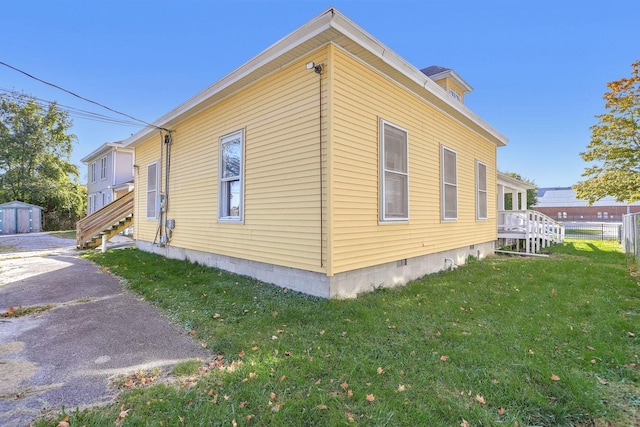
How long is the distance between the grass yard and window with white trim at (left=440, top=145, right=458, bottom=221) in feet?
8.46

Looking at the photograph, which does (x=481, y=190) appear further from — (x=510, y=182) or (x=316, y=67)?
(x=316, y=67)

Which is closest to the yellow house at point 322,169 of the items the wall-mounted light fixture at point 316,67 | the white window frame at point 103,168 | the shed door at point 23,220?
the wall-mounted light fixture at point 316,67

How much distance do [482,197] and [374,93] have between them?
6.40 metres

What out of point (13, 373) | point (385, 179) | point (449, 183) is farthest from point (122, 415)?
point (449, 183)

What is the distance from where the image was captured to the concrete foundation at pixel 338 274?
4551 millimetres

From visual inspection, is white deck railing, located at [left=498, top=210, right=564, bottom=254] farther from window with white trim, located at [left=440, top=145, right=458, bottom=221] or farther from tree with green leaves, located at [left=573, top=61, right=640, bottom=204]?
window with white trim, located at [left=440, top=145, right=458, bottom=221]

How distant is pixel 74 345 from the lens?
3320 mm

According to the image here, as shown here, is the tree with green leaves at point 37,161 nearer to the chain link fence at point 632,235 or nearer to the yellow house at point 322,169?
the yellow house at point 322,169

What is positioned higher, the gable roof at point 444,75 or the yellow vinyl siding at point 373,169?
the gable roof at point 444,75

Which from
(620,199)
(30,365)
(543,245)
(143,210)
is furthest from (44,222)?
(620,199)

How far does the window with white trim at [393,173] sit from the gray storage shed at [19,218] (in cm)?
2598

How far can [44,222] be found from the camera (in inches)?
894

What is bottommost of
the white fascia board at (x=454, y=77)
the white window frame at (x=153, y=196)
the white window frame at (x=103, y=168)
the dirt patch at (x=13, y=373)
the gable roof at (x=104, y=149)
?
the dirt patch at (x=13, y=373)

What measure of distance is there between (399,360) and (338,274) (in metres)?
1.78
